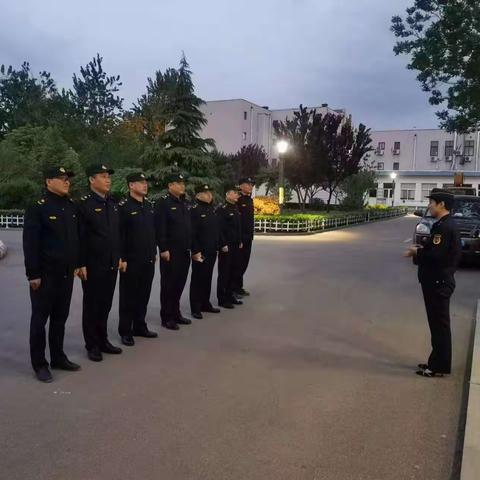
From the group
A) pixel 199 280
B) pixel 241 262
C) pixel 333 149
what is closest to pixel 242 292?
pixel 241 262

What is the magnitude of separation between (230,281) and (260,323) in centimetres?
146

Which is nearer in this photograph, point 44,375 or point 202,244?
point 44,375

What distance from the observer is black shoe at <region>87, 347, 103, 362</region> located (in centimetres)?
575

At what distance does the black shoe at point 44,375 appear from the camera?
5090mm

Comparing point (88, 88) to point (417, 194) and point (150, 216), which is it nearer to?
point (417, 194)

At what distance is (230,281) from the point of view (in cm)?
894

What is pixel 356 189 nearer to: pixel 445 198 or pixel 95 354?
pixel 445 198

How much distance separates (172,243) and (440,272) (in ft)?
11.3

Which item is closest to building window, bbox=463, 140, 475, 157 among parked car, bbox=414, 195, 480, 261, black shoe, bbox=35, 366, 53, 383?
parked car, bbox=414, 195, 480, 261

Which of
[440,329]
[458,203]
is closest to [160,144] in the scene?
[458,203]

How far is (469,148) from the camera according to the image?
65.9 m

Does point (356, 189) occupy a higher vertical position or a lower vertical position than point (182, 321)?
higher

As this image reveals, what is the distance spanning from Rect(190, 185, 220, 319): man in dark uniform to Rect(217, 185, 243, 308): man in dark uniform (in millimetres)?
482

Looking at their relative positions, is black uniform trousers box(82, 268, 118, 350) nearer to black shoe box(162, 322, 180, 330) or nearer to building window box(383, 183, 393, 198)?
black shoe box(162, 322, 180, 330)
